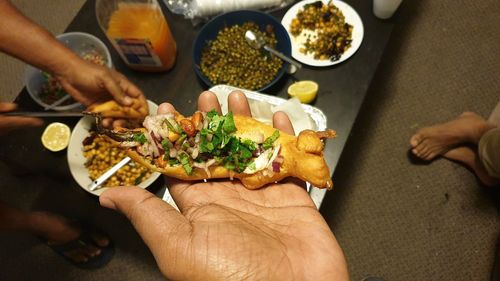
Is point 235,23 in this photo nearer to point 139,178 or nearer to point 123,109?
point 123,109

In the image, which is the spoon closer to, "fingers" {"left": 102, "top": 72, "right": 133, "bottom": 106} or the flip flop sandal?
"fingers" {"left": 102, "top": 72, "right": 133, "bottom": 106}

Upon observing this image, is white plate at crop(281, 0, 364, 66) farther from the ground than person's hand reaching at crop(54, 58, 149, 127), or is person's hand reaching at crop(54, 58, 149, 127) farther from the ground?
white plate at crop(281, 0, 364, 66)

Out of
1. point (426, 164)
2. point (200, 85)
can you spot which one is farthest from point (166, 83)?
point (426, 164)

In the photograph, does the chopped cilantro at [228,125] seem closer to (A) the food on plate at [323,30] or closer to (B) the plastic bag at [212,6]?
(A) the food on plate at [323,30]

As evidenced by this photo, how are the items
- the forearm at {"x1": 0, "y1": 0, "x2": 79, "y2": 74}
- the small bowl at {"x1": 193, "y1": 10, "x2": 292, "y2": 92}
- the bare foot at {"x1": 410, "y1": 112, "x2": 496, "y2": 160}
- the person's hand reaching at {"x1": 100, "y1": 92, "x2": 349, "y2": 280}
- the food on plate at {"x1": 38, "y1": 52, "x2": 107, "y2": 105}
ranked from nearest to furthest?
the person's hand reaching at {"x1": 100, "y1": 92, "x2": 349, "y2": 280}, the forearm at {"x1": 0, "y1": 0, "x2": 79, "y2": 74}, the small bowl at {"x1": 193, "y1": 10, "x2": 292, "y2": 92}, the food on plate at {"x1": 38, "y1": 52, "x2": 107, "y2": 105}, the bare foot at {"x1": 410, "y1": 112, "x2": 496, "y2": 160}

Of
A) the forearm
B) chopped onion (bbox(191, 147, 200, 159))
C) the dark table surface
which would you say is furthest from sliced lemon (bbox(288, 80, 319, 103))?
the forearm

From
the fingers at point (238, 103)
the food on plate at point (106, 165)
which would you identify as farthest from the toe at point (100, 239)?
the fingers at point (238, 103)
